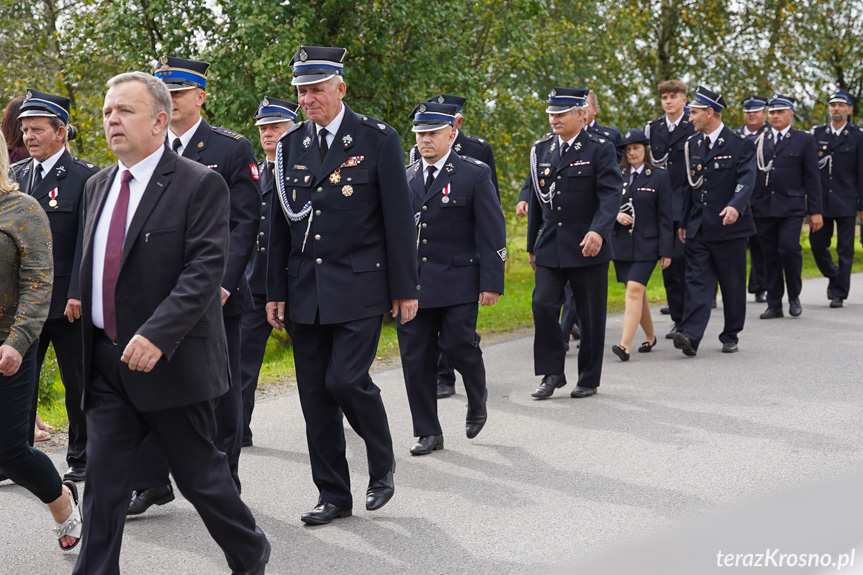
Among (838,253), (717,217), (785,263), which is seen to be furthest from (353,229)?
(838,253)

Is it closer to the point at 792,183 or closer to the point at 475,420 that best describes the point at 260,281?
the point at 475,420

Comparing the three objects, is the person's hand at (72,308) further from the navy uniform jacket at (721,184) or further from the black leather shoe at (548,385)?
the navy uniform jacket at (721,184)

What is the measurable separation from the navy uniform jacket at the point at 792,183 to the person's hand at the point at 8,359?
9990mm

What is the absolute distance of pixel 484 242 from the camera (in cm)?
709

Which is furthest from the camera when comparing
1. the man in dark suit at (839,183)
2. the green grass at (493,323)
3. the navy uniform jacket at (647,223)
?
the man in dark suit at (839,183)

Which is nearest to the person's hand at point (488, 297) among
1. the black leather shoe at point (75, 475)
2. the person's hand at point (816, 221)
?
the black leather shoe at point (75, 475)

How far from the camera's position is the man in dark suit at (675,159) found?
11.4 metres

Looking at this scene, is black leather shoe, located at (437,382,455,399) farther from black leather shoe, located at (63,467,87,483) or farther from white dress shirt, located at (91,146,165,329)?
white dress shirt, located at (91,146,165,329)

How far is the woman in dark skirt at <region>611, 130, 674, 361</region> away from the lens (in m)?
9.88

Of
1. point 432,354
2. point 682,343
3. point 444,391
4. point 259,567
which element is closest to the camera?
point 259,567

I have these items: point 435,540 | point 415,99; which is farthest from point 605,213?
point 415,99

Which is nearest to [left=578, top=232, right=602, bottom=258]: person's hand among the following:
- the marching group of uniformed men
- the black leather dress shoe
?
the marching group of uniformed men

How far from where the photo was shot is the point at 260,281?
754 cm

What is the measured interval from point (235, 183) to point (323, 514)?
5.81ft
